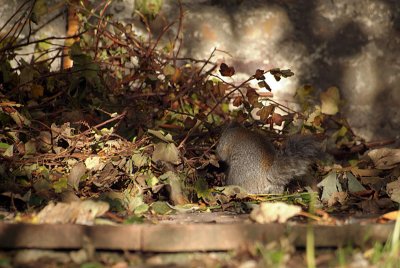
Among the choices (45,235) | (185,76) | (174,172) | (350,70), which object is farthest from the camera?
(350,70)

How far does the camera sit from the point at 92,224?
292cm

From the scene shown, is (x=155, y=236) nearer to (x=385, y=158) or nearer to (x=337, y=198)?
(x=337, y=198)

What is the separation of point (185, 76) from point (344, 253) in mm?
2829

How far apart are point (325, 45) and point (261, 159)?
1.81 m

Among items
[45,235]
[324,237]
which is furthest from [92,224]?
[324,237]

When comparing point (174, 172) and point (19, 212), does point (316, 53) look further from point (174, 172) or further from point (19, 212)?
point (19, 212)

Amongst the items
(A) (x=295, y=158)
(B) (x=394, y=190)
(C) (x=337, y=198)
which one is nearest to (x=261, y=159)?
(A) (x=295, y=158)

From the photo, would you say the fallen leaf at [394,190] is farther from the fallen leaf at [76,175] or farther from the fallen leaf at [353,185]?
the fallen leaf at [76,175]

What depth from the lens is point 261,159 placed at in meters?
4.23

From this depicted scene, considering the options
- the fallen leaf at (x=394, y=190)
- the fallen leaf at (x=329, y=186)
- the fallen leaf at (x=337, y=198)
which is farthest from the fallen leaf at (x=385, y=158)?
the fallen leaf at (x=337, y=198)

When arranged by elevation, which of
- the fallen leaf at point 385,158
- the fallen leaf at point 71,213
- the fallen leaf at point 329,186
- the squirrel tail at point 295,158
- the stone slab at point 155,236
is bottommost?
the stone slab at point 155,236

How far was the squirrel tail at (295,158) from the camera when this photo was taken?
12.9ft

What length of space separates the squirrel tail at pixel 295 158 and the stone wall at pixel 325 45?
1.51m

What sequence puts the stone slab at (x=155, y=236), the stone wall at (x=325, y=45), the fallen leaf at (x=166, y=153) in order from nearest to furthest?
1. the stone slab at (x=155, y=236)
2. the fallen leaf at (x=166, y=153)
3. the stone wall at (x=325, y=45)
